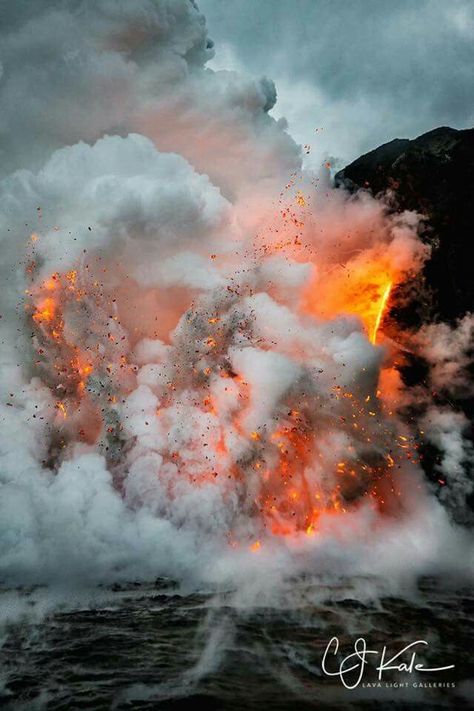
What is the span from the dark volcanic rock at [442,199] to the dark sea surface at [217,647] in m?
20.7

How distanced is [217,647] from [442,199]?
1305 inches

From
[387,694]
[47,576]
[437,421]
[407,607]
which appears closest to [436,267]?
[437,421]

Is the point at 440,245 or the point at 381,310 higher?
the point at 440,245

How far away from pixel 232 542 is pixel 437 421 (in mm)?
18254

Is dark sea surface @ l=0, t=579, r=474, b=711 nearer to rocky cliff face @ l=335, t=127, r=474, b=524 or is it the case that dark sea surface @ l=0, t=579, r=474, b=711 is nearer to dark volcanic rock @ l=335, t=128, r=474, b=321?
rocky cliff face @ l=335, t=127, r=474, b=524

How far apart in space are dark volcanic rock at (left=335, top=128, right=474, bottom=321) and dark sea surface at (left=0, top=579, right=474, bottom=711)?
20.7 metres

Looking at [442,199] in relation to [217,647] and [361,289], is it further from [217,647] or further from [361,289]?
[217,647]

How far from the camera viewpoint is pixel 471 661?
14367 mm

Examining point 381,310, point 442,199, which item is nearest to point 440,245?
point 442,199

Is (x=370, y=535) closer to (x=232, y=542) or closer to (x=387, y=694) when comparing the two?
(x=232, y=542)

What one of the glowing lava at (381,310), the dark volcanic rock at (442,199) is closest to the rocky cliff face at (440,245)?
the dark volcanic rock at (442,199)

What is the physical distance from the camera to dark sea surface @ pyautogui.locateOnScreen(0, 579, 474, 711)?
12.3 metres

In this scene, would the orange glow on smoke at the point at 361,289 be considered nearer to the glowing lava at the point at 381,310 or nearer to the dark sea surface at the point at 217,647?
the glowing lava at the point at 381,310

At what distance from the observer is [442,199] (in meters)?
33.6
